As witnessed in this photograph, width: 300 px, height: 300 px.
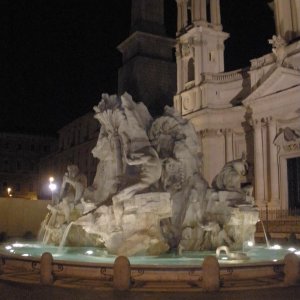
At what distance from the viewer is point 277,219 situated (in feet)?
89.8

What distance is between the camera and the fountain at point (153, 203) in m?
11.6

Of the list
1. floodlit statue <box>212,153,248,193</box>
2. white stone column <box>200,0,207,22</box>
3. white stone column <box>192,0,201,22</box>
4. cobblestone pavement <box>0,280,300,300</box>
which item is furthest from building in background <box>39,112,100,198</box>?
cobblestone pavement <box>0,280,300,300</box>

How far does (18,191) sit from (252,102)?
42961 mm

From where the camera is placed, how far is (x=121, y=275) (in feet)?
26.0

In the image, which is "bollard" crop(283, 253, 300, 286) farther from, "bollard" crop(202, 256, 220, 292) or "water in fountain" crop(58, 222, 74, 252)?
"water in fountain" crop(58, 222, 74, 252)

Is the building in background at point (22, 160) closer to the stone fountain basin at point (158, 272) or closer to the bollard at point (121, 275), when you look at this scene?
the stone fountain basin at point (158, 272)

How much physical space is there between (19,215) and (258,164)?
1630 centimetres

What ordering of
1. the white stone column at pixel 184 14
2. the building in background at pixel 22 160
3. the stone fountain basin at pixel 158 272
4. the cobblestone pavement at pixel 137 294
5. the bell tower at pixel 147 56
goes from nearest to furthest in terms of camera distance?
the cobblestone pavement at pixel 137 294 → the stone fountain basin at pixel 158 272 → the bell tower at pixel 147 56 → the white stone column at pixel 184 14 → the building in background at pixel 22 160

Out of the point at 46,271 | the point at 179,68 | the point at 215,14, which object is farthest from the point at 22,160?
the point at 46,271

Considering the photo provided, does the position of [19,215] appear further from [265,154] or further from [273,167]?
[265,154]

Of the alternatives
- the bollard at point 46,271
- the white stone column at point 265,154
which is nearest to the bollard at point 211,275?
the bollard at point 46,271

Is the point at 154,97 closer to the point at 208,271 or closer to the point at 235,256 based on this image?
the point at 235,256

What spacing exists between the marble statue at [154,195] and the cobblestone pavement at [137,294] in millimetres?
3696

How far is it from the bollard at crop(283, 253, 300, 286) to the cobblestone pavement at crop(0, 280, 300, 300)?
22 cm
